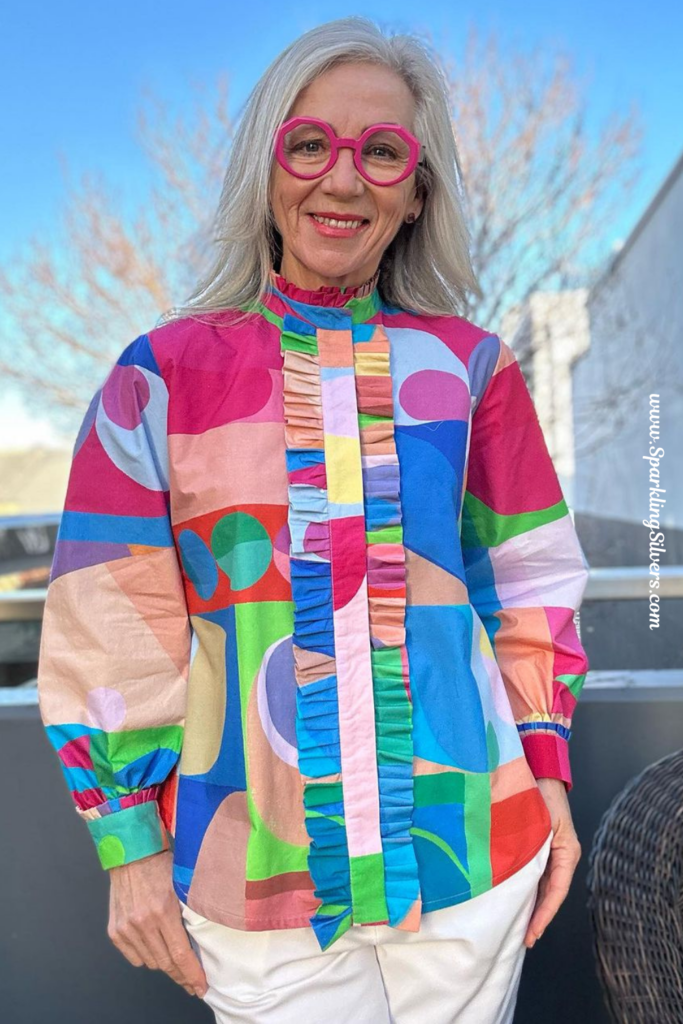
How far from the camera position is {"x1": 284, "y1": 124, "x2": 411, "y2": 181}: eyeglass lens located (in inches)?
42.4

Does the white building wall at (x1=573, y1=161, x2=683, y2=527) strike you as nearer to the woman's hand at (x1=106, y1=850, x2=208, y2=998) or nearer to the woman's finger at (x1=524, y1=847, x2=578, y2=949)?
the woman's finger at (x1=524, y1=847, x2=578, y2=949)

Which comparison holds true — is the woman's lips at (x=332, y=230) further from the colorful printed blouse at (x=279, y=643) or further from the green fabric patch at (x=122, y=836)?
the green fabric patch at (x=122, y=836)

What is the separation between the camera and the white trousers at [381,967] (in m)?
0.99

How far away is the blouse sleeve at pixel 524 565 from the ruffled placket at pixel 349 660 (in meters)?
0.19

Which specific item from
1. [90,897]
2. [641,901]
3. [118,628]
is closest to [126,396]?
[118,628]

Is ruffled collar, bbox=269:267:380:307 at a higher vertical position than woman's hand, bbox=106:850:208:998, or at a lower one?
higher

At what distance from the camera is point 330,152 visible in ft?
3.51

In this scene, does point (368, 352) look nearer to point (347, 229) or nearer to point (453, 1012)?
point (347, 229)

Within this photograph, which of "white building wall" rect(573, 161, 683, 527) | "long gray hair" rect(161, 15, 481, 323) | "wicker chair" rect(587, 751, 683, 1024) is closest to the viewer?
"long gray hair" rect(161, 15, 481, 323)

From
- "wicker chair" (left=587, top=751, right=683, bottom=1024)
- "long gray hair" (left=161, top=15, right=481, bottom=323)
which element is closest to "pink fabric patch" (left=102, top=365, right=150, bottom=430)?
"long gray hair" (left=161, top=15, right=481, bottom=323)

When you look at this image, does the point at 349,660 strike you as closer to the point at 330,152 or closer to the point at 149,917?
the point at 149,917

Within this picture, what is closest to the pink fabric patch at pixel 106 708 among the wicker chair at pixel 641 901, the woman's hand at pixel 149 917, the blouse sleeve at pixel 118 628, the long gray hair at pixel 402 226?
the blouse sleeve at pixel 118 628

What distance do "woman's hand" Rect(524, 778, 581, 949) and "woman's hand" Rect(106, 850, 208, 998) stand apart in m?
0.42

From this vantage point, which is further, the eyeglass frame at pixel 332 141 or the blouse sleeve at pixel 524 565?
the blouse sleeve at pixel 524 565
